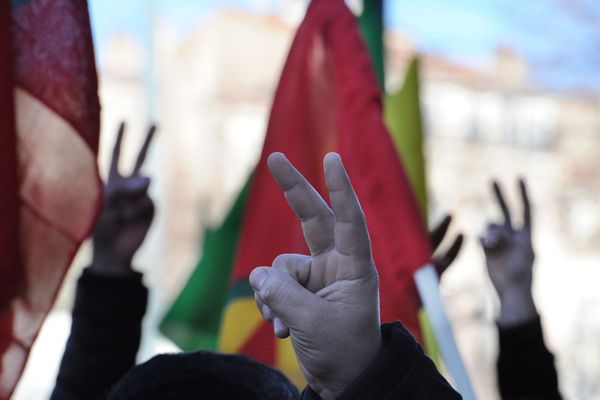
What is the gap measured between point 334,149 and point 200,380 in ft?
2.91

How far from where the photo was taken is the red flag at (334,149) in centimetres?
165

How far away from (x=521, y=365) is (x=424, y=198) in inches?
28.1

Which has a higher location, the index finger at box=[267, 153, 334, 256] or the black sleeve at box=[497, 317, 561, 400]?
the index finger at box=[267, 153, 334, 256]

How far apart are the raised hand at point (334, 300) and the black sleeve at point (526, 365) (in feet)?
2.41

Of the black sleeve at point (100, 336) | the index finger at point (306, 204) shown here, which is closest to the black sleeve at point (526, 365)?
the black sleeve at point (100, 336)

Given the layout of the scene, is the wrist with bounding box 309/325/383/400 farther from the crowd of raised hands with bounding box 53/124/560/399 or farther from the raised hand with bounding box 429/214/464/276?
the raised hand with bounding box 429/214/464/276

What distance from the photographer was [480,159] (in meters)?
16.8

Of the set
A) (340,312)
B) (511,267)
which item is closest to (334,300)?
(340,312)

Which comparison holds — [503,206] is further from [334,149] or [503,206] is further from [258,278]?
[258,278]

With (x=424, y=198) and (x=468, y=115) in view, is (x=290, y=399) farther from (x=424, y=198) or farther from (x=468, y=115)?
(x=468, y=115)

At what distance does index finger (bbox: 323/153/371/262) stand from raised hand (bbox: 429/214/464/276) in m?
0.93

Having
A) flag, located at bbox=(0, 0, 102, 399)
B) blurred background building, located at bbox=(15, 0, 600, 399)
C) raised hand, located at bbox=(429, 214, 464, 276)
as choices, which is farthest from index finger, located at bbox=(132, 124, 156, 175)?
blurred background building, located at bbox=(15, 0, 600, 399)

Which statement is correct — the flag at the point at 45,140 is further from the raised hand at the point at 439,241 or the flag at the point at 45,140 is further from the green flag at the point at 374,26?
the green flag at the point at 374,26

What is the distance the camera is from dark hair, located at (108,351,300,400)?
1.01 m
